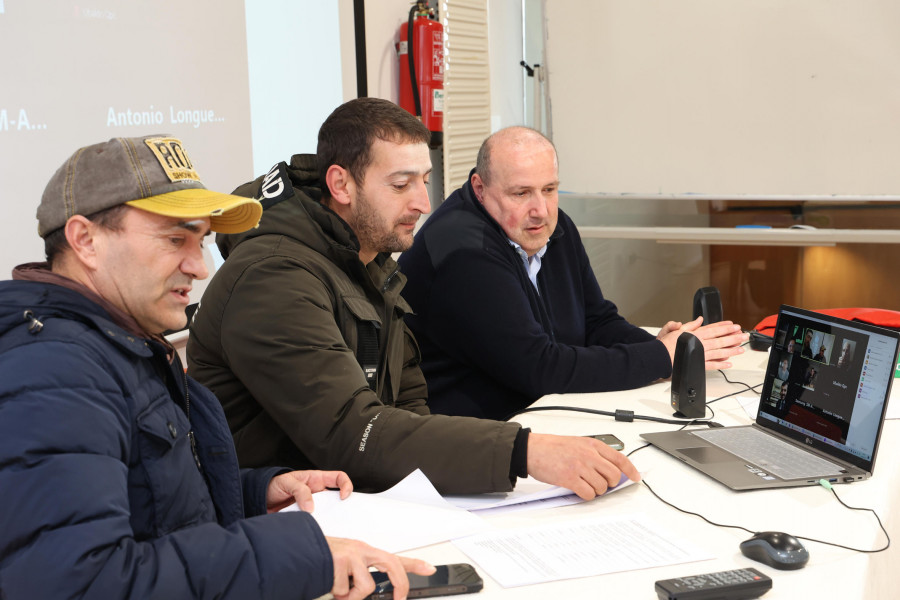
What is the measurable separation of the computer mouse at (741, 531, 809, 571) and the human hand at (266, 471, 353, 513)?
64cm

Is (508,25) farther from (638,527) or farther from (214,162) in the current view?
(638,527)

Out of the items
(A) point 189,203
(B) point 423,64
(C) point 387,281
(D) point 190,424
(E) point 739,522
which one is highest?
(B) point 423,64

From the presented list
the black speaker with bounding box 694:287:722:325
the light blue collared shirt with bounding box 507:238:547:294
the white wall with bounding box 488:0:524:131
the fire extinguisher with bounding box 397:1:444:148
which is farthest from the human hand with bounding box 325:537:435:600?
the white wall with bounding box 488:0:524:131

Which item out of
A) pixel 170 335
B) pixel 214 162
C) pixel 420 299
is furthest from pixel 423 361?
pixel 214 162

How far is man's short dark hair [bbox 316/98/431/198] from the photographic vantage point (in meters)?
1.98

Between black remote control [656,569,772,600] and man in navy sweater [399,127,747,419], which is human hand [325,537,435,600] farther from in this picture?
man in navy sweater [399,127,747,419]

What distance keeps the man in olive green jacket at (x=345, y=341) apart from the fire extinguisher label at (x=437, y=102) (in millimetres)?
1971

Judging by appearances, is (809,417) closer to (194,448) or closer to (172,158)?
(194,448)

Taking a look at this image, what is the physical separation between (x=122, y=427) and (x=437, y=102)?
3172 mm

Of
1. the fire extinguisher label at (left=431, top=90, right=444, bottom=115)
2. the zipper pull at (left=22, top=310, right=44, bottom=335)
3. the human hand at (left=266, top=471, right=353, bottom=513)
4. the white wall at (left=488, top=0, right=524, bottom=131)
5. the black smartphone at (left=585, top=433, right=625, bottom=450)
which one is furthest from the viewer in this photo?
the white wall at (left=488, top=0, right=524, bottom=131)

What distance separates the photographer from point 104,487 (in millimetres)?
946

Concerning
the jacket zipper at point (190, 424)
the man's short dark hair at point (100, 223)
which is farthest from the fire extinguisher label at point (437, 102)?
the man's short dark hair at point (100, 223)

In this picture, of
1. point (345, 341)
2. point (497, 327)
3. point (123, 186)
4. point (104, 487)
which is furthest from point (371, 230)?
point (104, 487)

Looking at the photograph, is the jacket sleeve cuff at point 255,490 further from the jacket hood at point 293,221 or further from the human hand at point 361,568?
the jacket hood at point 293,221
